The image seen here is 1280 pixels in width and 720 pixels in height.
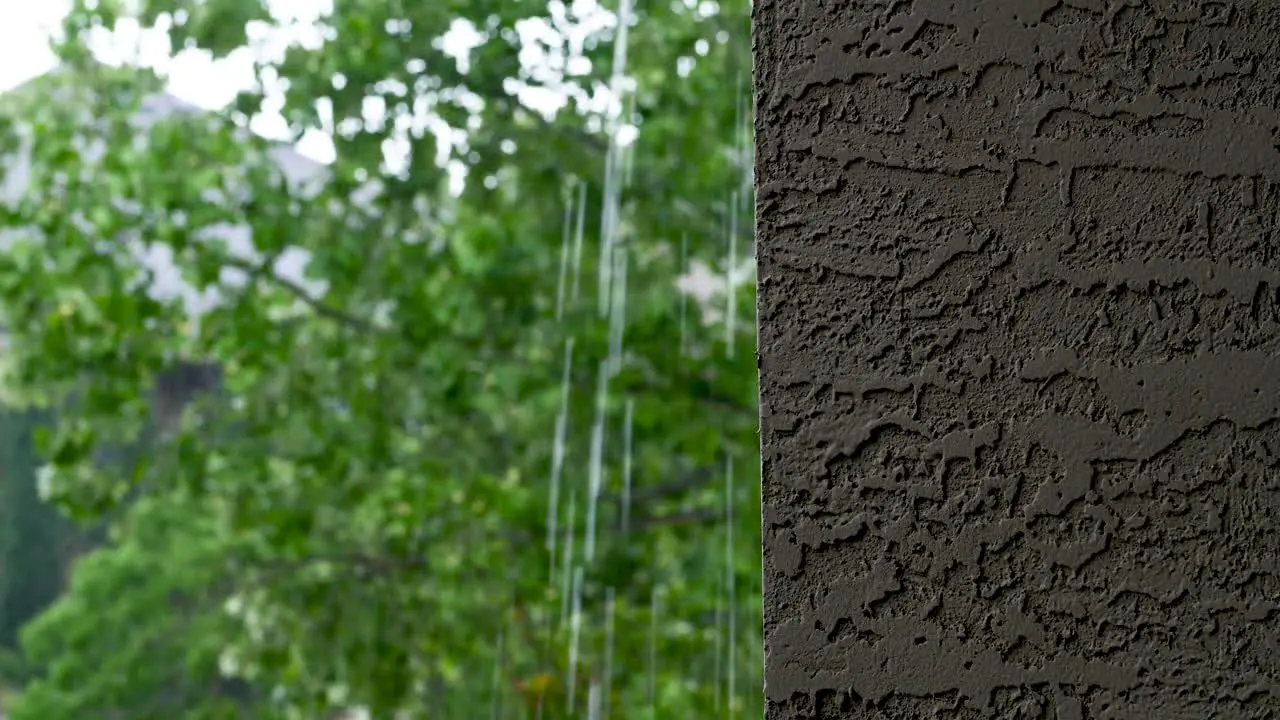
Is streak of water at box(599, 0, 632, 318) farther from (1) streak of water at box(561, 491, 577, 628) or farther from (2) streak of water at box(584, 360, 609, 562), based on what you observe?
(1) streak of water at box(561, 491, 577, 628)

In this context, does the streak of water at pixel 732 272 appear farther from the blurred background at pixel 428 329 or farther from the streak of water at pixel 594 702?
the streak of water at pixel 594 702

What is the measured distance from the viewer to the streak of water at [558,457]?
9.62ft

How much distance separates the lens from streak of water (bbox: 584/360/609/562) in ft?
9.68

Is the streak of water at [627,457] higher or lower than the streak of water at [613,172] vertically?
lower

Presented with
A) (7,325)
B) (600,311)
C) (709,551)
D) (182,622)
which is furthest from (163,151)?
(182,622)

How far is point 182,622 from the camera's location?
15.1 feet

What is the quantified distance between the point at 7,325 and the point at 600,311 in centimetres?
153

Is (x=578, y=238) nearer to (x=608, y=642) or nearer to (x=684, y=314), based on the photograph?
(x=684, y=314)

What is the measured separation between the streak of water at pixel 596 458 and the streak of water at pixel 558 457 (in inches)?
2.7

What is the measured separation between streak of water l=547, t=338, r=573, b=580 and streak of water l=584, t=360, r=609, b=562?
67 millimetres

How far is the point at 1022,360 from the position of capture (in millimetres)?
574

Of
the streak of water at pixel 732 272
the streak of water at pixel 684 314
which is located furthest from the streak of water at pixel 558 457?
the streak of water at pixel 732 272

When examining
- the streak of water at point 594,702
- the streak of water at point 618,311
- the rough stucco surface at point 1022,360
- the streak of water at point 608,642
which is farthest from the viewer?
the streak of water at point 594,702

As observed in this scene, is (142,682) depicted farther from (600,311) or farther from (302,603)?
(600,311)
